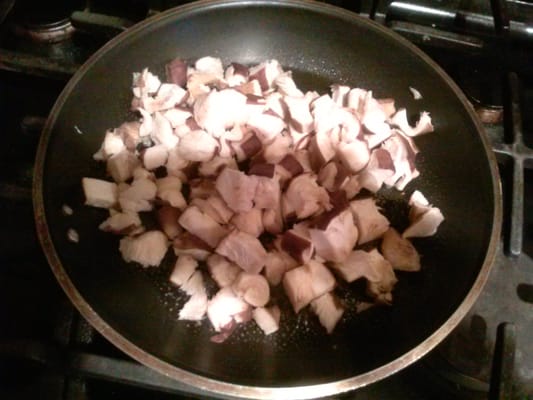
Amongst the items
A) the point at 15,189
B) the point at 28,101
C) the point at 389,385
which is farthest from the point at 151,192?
the point at 389,385

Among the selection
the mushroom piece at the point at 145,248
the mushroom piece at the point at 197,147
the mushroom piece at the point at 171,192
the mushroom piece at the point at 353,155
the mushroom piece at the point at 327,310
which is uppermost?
the mushroom piece at the point at 353,155

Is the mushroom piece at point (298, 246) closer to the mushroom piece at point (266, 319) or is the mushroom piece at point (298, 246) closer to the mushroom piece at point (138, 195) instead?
the mushroom piece at point (266, 319)

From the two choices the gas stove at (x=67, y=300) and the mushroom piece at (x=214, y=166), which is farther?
the mushroom piece at (x=214, y=166)

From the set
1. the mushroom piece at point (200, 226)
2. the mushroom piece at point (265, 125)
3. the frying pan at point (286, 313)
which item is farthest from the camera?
the mushroom piece at point (265, 125)

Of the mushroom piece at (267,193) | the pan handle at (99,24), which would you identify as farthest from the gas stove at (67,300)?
the mushroom piece at (267,193)

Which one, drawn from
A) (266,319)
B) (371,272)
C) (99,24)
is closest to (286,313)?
(266,319)

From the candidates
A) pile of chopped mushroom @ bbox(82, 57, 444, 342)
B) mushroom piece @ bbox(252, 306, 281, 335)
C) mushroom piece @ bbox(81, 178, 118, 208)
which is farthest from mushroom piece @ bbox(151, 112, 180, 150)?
mushroom piece @ bbox(252, 306, 281, 335)
